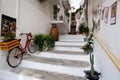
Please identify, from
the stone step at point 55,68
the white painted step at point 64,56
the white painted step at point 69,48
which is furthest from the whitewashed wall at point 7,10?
the white painted step at point 69,48

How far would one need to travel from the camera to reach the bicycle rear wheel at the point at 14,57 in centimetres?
343

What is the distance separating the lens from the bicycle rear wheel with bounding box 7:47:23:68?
3428 mm

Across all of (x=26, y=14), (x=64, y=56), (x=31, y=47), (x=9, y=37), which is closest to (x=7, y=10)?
(x=9, y=37)

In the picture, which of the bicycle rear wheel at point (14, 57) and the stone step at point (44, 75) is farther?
the bicycle rear wheel at point (14, 57)

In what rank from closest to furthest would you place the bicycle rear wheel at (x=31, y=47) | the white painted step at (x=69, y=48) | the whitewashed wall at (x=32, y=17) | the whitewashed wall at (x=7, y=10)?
the whitewashed wall at (x=7, y=10), the whitewashed wall at (x=32, y=17), the bicycle rear wheel at (x=31, y=47), the white painted step at (x=69, y=48)

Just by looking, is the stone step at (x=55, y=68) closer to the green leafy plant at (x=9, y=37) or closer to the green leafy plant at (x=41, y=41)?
the green leafy plant at (x=9, y=37)

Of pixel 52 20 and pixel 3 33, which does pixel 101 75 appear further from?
pixel 52 20

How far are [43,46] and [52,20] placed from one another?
285cm

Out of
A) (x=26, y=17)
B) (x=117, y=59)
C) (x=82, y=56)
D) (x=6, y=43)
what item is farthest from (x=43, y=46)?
(x=117, y=59)

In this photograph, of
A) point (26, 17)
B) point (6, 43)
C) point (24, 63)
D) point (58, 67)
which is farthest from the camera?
point (26, 17)

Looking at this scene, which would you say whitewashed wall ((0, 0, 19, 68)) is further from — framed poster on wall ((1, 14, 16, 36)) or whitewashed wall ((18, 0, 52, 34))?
whitewashed wall ((18, 0, 52, 34))

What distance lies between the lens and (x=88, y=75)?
8.13ft

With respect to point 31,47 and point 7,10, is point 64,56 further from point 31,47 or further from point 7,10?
point 7,10

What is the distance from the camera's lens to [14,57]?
11.6 feet
